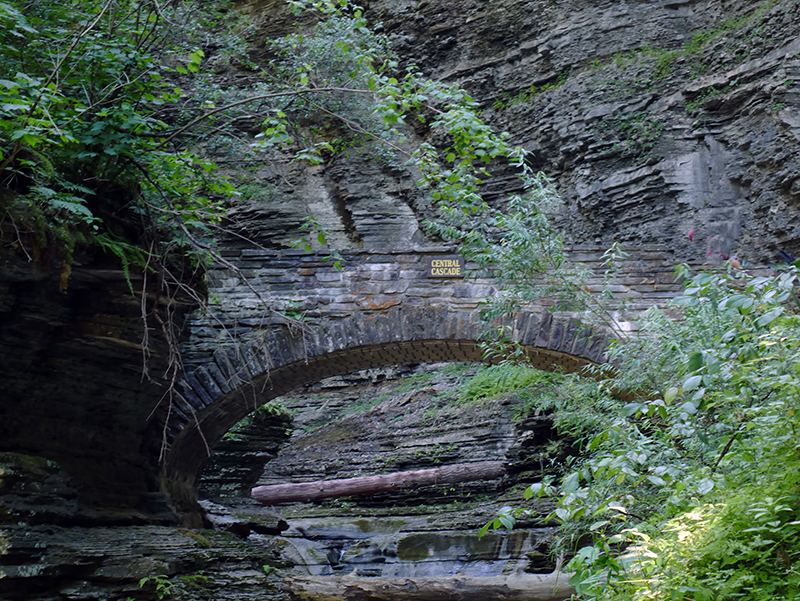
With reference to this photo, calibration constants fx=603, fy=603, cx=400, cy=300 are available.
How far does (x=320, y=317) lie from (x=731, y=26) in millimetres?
7312

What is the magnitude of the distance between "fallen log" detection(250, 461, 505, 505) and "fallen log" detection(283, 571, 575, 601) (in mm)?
3098

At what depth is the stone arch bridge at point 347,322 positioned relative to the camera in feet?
18.6

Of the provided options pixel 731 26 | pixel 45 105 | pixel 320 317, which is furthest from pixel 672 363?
pixel 731 26

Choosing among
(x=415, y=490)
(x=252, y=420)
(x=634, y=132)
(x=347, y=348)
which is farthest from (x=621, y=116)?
Answer: (x=252, y=420)

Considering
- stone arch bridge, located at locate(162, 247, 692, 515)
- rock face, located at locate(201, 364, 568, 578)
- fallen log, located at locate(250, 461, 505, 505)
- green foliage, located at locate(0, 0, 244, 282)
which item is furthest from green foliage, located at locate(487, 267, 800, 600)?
fallen log, located at locate(250, 461, 505, 505)

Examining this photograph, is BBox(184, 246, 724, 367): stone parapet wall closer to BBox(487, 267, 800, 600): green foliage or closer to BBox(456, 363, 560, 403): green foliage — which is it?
BBox(487, 267, 800, 600): green foliage

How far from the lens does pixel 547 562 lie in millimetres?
5750

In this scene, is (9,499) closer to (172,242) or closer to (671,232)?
(172,242)

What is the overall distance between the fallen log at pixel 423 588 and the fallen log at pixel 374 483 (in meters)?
3.10

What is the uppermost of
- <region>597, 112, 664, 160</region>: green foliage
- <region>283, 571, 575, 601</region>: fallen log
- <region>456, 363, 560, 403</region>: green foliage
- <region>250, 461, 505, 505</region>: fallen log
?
<region>597, 112, 664, 160</region>: green foliage

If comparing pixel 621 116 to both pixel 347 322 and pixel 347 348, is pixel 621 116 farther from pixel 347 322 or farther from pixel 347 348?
pixel 347 348

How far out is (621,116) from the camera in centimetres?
908

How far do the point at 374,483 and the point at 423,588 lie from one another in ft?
12.2

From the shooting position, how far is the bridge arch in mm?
5609
